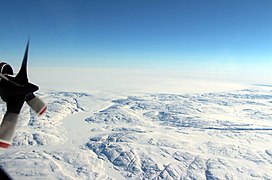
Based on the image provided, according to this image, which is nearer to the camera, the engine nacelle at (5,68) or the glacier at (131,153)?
the engine nacelle at (5,68)

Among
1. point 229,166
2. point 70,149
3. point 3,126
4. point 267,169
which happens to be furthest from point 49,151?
point 3,126

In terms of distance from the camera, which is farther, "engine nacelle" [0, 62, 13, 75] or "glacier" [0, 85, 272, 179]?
"glacier" [0, 85, 272, 179]

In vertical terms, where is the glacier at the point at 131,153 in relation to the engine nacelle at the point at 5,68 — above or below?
below

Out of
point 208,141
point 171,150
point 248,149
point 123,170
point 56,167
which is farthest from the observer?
point 208,141

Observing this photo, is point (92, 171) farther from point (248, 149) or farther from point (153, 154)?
point (248, 149)

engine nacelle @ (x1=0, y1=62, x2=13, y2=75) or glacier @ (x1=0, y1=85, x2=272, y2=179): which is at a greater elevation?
engine nacelle @ (x1=0, y1=62, x2=13, y2=75)

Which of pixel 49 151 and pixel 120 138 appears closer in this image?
pixel 49 151

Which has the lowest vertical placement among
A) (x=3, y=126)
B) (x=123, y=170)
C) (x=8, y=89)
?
(x=123, y=170)

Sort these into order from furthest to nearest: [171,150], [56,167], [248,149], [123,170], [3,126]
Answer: [248,149] < [171,150] < [123,170] < [56,167] < [3,126]

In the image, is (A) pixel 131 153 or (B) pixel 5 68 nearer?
(B) pixel 5 68

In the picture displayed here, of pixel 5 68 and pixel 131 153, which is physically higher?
pixel 5 68

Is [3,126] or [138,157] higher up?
[3,126]
